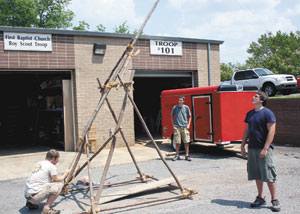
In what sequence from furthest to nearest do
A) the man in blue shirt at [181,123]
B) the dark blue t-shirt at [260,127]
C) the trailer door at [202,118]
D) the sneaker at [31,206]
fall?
the trailer door at [202,118], the man in blue shirt at [181,123], the sneaker at [31,206], the dark blue t-shirt at [260,127]

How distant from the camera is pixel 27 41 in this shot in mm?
11516

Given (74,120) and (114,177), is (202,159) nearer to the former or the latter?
(114,177)

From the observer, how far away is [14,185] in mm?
7816

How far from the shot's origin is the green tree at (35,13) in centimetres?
4169

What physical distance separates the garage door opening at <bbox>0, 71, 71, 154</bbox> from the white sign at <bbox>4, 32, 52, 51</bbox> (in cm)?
289

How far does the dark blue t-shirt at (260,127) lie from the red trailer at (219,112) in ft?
16.0

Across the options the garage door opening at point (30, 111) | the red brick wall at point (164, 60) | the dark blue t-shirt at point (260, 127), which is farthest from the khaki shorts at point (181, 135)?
the garage door opening at point (30, 111)

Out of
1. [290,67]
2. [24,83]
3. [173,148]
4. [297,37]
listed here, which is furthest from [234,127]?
[297,37]

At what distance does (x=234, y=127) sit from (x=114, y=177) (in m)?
4.42

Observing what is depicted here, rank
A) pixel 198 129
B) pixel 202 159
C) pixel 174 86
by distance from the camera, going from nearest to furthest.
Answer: pixel 202 159, pixel 198 129, pixel 174 86

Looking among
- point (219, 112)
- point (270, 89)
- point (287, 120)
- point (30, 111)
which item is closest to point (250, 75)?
point (270, 89)

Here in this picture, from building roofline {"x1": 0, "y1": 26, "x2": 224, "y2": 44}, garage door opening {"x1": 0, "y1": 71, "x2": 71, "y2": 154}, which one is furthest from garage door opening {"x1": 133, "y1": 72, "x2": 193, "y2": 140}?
garage door opening {"x1": 0, "y1": 71, "x2": 71, "y2": 154}

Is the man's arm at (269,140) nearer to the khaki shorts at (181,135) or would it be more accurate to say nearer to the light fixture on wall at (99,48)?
the khaki shorts at (181,135)

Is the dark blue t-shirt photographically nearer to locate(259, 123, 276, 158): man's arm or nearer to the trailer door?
locate(259, 123, 276, 158): man's arm
